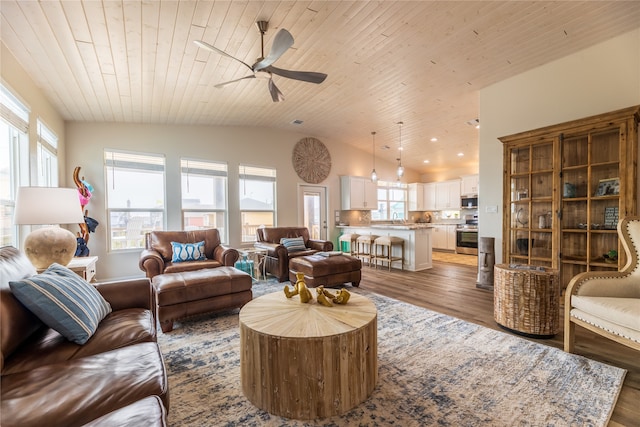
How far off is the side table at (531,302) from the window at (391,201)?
565 cm

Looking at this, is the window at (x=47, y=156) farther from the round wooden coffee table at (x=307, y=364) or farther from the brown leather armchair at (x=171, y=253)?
the round wooden coffee table at (x=307, y=364)

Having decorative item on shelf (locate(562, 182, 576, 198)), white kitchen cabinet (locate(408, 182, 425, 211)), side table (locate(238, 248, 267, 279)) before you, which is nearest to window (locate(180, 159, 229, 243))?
side table (locate(238, 248, 267, 279))

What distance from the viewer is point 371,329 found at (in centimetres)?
173

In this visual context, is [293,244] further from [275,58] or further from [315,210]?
[275,58]

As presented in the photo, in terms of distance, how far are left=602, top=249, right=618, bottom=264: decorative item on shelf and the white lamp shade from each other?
559 centimetres

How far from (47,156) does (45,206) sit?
6.17 ft

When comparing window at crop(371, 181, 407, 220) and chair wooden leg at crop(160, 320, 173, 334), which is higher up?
window at crop(371, 181, 407, 220)

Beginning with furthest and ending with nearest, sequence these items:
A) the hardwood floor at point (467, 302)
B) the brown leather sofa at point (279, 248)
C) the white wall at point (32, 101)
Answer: the brown leather sofa at point (279, 248)
the white wall at point (32, 101)
the hardwood floor at point (467, 302)

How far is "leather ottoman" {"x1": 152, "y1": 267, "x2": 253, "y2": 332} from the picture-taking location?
8.91 ft

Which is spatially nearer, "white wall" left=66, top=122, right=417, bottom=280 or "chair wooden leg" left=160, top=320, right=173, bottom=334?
"chair wooden leg" left=160, top=320, right=173, bottom=334

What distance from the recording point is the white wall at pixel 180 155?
443cm

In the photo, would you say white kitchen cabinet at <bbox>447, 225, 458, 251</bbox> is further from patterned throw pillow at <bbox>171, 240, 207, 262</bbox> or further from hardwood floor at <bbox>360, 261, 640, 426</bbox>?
patterned throw pillow at <bbox>171, 240, 207, 262</bbox>

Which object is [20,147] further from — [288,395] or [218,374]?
[288,395]

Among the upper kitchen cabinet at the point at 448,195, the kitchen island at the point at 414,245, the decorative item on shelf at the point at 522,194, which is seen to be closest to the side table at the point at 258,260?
the kitchen island at the point at 414,245
